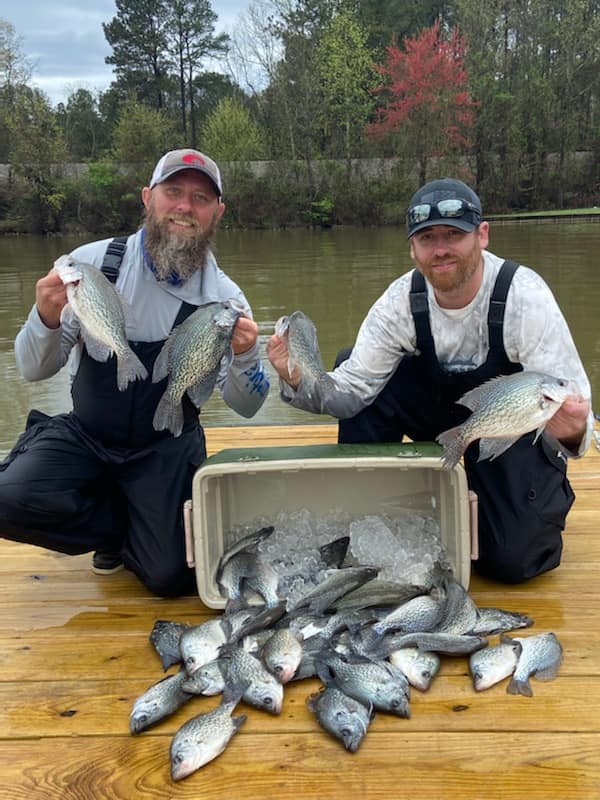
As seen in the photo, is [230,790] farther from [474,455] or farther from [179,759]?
[474,455]

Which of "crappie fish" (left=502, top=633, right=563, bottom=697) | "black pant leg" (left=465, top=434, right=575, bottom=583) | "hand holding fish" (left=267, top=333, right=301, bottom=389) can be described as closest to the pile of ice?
Answer: "black pant leg" (left=465, top=434, right=575, bottom=583)

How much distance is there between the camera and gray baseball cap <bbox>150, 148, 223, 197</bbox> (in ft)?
9.93

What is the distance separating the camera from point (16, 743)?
2.06m

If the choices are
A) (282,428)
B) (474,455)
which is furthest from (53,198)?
(474,455)

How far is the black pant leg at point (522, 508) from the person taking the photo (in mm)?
2771

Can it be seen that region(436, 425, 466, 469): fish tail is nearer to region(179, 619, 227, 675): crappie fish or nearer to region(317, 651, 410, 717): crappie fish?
region(317, 651, 410, 717): crappie fish

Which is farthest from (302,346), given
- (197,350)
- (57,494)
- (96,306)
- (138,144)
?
(138,144)

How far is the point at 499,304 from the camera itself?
272cm

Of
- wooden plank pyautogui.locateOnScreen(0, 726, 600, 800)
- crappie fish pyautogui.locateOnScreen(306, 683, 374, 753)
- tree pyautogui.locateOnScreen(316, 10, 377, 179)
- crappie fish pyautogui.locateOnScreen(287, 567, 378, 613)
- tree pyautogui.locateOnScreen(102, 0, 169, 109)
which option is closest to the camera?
wooden plank pyautogui.locateOnScreen(0, 726, 600, 800)

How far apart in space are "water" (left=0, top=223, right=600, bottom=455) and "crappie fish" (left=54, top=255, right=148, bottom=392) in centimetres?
273

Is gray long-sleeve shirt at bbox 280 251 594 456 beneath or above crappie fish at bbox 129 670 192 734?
above

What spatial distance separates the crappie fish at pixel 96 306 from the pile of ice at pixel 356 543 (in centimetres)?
99

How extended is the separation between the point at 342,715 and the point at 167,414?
3.83 ft

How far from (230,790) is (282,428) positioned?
2989 mm
